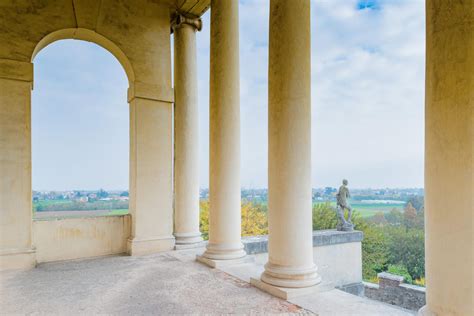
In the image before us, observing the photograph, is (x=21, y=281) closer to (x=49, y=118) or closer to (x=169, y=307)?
(x=169, y=307)

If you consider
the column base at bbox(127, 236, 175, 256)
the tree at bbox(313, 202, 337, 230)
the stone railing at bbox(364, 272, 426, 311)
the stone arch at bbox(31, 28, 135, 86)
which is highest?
the stone arch at bbox(31, 28, 135, 86)

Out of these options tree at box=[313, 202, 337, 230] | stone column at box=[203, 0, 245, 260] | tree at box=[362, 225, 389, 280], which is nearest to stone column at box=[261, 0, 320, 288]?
stone column at box=[203, 0, 245, 260]

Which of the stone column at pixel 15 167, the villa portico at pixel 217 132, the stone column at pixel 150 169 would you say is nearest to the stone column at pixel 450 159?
the villa portico at pixel 217 132

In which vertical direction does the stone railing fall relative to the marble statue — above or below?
below

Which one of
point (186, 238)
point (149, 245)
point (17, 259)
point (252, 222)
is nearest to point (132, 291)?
point (149, 245)

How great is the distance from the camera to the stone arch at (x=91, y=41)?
4306 cm

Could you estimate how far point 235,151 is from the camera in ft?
126

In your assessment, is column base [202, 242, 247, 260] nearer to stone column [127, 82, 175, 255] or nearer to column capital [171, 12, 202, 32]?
stone column [127, 82, 175, 255]

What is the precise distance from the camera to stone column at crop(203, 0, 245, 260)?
125 feet

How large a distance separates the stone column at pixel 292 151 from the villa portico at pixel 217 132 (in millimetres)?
87

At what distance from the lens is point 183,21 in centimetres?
5203

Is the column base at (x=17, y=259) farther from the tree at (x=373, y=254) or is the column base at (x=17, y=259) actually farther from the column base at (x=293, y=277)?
the tree at (x=373, y=254)

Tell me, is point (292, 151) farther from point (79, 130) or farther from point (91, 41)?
point (79, 130)

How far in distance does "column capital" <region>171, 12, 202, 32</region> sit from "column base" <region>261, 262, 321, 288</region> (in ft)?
134
